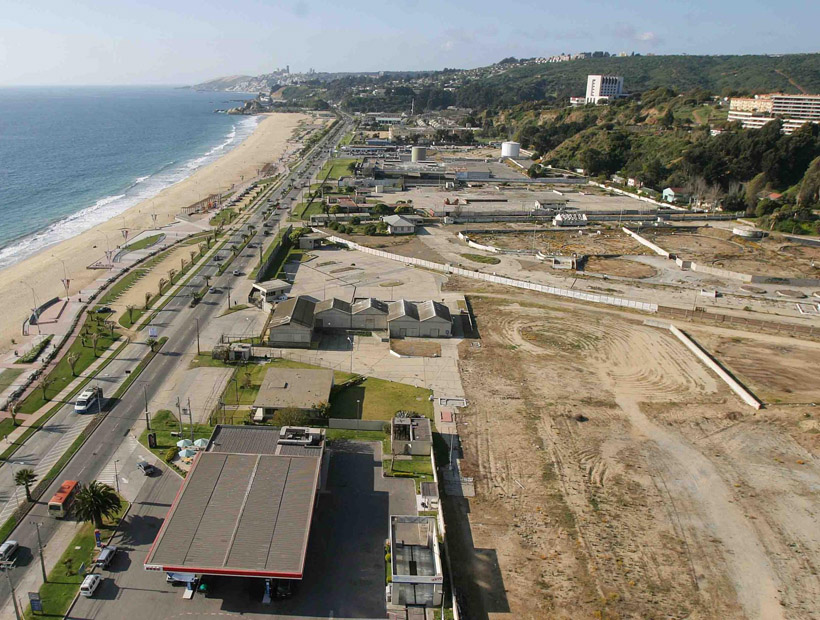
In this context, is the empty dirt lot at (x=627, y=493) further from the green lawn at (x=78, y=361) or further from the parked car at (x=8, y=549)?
the green lawn at (x=78, y=361)

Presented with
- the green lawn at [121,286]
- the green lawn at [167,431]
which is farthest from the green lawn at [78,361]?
the green lawn at [167,431]

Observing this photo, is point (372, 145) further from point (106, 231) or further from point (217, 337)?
point (217, 337)

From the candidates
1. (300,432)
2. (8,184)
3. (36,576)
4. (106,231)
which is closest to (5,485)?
(36,576)

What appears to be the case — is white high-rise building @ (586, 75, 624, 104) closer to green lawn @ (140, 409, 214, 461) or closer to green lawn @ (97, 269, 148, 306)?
green lawn @ (97, 269, 148, 306)

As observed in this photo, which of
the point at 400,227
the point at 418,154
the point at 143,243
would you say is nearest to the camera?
the point at 143,243

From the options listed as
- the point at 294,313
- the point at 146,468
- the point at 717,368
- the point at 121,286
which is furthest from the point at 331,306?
the point at 717,368

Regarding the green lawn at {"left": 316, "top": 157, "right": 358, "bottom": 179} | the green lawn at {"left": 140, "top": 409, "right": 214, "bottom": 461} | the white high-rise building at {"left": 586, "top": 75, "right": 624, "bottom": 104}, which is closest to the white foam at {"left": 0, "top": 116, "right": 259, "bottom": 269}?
the green lawn at {"left": 316, "top": 157, "right": 358, "bottom": 179}

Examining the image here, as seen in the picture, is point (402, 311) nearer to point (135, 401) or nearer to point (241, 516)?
point (135, 401)
